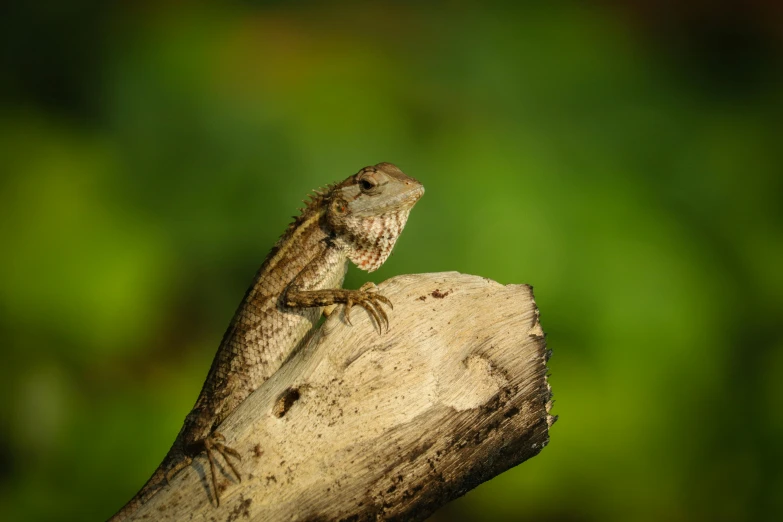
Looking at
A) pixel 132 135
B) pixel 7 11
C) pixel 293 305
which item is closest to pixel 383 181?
pixel 293 305

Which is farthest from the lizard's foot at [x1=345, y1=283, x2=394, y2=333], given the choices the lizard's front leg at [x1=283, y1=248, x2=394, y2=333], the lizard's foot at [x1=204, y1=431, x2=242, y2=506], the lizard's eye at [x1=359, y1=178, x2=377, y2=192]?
the lizard's foot at [x1=204, y1=431, x2=242, y2=506]

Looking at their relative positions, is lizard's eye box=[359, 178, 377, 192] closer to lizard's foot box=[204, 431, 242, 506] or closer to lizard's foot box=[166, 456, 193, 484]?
lizard's foot box=[204, 431, 242, 506]

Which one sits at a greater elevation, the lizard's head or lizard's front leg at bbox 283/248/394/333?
the lizard's head

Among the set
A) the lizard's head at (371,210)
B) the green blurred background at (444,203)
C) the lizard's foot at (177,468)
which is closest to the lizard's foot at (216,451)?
the lizard's foot at (177,468)

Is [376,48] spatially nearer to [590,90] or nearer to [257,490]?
[590,90]

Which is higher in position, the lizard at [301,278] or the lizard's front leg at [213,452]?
the lizard at [301,278]

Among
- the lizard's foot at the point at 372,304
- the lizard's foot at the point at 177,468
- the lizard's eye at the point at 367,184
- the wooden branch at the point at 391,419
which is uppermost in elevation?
the lizard's eye at the point at 367,184

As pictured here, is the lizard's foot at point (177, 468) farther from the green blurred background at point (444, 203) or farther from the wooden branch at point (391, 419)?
the green blurred background at point (444, 203)

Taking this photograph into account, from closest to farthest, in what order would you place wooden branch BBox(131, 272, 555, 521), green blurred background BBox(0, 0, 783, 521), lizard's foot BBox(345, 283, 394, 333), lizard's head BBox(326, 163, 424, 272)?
wooden branch BBox(131, 272, 555, 521)
lizard's foot BBox(345, 283, 394, 333)
lizard's head BBox(326, 163, 424, 272)
green blurred background BBox(0, 0, 783, 521)
